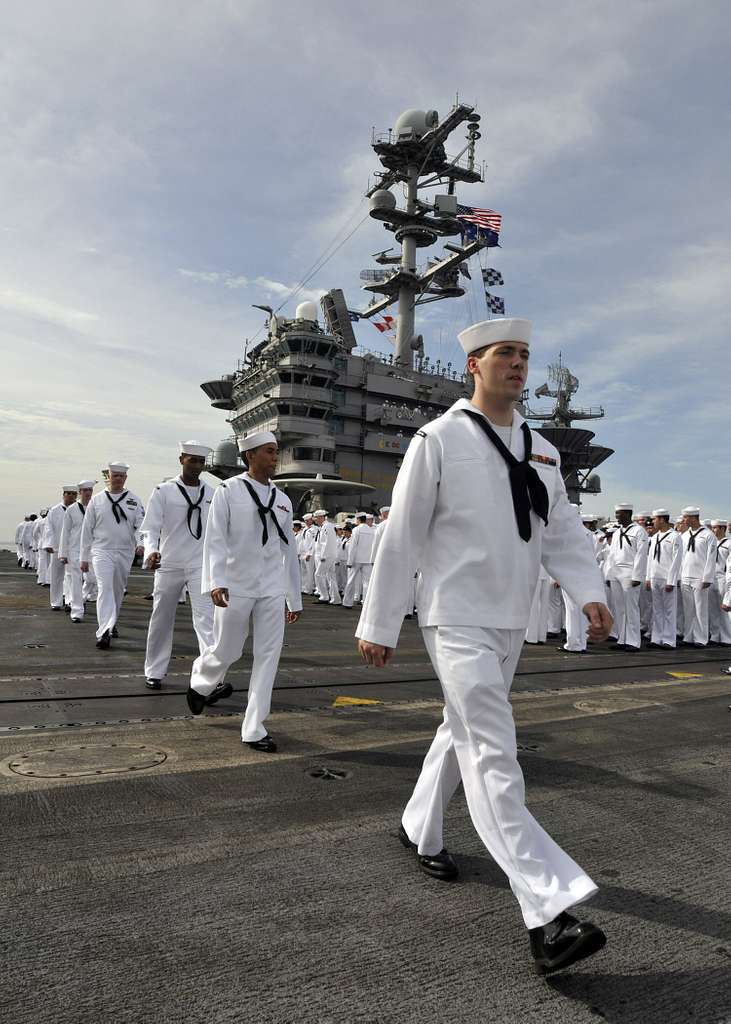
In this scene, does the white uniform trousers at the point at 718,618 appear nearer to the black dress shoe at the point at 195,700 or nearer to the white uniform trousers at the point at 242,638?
the white uniform trousers at the point at 242,638

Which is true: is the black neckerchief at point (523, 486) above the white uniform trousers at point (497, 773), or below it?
above

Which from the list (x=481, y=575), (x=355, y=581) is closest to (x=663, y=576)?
(x=355, y=581)

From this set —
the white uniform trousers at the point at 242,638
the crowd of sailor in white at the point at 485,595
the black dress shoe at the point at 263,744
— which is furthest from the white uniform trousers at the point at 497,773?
the white uniform trousers at the point at 242,638

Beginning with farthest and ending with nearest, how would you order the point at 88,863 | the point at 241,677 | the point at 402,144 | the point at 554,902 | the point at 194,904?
the point at 402,144 < the point at 241,677 < the point at 88,863 < the point at 194,904 < the point at 554,902

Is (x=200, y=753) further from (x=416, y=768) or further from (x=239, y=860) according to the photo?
(x=239, y=860)

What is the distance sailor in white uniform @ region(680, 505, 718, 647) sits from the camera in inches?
498

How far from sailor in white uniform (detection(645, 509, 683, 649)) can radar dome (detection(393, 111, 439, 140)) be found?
1652 inches

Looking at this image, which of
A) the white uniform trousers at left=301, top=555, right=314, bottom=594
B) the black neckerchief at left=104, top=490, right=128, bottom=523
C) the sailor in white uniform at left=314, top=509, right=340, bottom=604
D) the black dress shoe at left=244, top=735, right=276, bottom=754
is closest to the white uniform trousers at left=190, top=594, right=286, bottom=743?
the black dress shoe at left=244, top=735, right=276, bottom=754

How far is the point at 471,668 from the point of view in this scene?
245 cm

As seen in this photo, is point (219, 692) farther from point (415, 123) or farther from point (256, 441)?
point (415, 123)

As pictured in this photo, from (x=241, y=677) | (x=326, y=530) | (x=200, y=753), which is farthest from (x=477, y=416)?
(x=326, y=530)

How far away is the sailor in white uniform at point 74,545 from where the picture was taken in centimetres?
1203

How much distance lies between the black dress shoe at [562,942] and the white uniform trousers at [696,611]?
38.7ft

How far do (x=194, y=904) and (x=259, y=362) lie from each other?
48.9 metres
